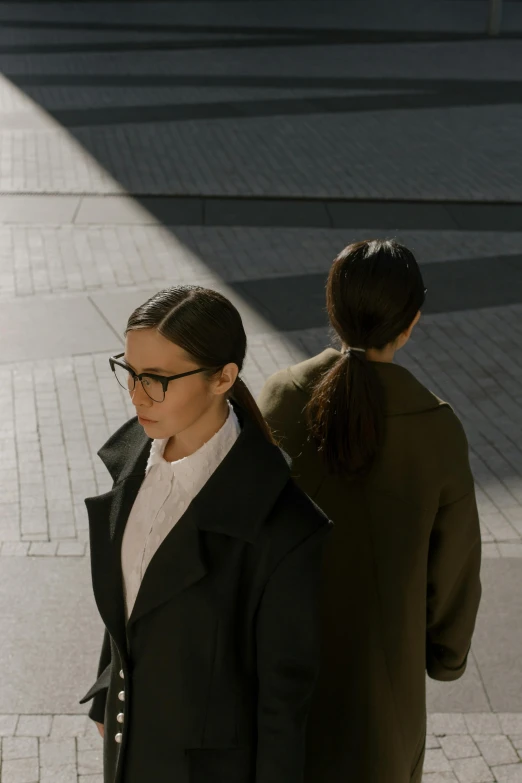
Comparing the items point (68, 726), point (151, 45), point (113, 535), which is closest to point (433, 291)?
point (68, 726)

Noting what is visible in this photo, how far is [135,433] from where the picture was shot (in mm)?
2496

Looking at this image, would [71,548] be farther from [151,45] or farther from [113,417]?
[151,45]

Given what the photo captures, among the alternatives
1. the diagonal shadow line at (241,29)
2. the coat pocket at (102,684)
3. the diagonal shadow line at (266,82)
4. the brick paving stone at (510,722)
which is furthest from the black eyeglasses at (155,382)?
the diagonal shadow line at (241,29)

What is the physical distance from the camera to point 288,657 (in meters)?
2.24

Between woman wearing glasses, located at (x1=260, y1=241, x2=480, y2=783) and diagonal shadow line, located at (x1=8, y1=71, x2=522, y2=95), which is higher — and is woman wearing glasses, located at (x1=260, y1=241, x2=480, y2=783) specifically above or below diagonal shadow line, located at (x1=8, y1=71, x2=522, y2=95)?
above

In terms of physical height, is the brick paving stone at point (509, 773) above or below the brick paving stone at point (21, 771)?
above

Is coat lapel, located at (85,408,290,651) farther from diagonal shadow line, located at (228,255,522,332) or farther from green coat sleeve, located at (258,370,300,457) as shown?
diagonal shadow line, located at (228,255,522,332)

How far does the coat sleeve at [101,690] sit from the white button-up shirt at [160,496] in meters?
0.39

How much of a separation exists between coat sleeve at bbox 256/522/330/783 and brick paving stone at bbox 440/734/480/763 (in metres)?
1.90

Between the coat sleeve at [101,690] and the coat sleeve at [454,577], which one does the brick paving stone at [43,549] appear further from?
the coat sleeve at [454,577]

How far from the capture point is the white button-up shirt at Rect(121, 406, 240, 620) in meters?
2.30

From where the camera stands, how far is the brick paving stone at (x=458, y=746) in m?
4.02

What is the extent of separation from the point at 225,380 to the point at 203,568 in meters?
0.39

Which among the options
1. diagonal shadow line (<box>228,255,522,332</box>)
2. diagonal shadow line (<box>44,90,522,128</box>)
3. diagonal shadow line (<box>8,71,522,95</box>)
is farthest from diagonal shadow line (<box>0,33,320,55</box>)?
diagonal shadow line (<box>228,255,522,332</box>)
